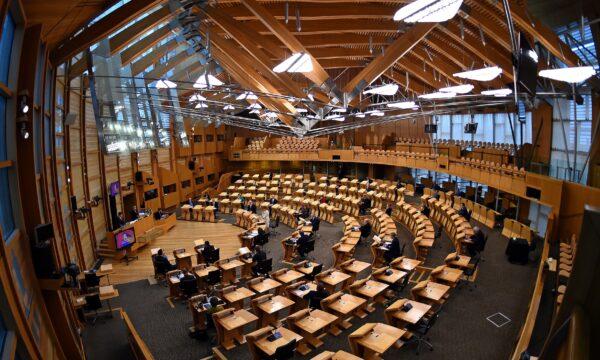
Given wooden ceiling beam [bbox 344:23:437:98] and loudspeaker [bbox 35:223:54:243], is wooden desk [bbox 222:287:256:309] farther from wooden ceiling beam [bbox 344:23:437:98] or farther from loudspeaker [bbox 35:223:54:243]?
wooden ceiling beam [bbox 344:23:437:98]

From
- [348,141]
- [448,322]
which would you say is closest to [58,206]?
[448,322]

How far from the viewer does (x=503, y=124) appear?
22047mm

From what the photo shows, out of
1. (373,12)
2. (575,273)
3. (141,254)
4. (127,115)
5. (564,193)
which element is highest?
(373,12)

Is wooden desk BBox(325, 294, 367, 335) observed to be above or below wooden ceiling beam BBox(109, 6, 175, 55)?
below

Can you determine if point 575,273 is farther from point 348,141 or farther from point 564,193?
point 348,141

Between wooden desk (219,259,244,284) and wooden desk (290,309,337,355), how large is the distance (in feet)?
15.3

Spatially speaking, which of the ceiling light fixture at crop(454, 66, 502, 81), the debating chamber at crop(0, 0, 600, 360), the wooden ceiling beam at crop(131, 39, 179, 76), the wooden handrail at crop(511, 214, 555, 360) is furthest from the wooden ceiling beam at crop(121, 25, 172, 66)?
the wooden handrail at crop(511, 214, 555, 360)

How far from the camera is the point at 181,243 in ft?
63.4

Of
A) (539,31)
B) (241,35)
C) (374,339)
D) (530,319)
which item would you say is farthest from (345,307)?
(241,35)

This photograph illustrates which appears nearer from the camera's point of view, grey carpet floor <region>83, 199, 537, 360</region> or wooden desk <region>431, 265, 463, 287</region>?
grey carpet floor <region>83, 199, 537, 360</region>

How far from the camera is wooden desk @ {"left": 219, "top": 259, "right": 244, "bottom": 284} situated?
13.4 meters

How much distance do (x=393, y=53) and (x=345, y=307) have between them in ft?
27.2

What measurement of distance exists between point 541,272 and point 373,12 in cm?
948

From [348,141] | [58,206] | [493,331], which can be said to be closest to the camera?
[493,331]
